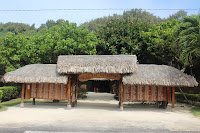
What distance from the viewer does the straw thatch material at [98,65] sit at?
11648mm

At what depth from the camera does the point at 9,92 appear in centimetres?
1627

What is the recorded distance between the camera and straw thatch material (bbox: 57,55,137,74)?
11.6 metres

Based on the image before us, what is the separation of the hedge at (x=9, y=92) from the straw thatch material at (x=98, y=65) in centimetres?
619

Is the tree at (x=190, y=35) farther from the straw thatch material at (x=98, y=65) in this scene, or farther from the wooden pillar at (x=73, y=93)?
the wooden pillar at (x=73, y=93)

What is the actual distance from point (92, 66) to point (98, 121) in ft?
12.9

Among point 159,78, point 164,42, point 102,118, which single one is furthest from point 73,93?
point 164,42

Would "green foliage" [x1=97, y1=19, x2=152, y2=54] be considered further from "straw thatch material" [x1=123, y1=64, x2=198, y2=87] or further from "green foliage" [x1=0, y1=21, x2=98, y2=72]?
"straw thatch material" [x1=123, y1=64, x2=198, y2=87]

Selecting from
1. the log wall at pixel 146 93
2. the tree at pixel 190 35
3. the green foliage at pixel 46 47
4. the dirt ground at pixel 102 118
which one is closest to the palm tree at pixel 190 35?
the tree at pixel 190 35

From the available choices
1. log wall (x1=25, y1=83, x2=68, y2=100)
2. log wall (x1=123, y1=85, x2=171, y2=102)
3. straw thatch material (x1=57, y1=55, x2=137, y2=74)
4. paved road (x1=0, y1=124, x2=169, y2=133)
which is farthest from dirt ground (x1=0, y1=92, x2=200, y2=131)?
straw thatch material (x1=57, y1=55, x2=137, y2=74)

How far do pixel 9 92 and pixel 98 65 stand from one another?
890 cm

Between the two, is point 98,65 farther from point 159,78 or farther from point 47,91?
point 47,91

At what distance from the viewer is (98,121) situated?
29.0 ft

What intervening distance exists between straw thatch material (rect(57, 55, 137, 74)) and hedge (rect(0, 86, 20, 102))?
619 centimetres

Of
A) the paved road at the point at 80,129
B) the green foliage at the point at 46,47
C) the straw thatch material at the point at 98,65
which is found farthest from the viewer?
the green foliage at the point at 46,47
